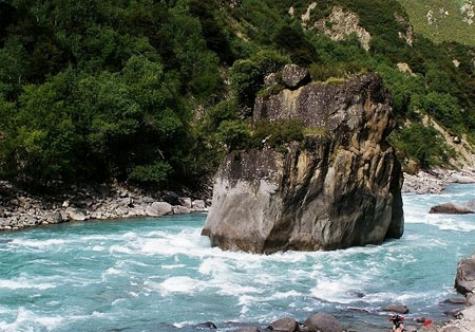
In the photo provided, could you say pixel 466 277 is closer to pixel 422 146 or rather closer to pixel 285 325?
pixel 285 325

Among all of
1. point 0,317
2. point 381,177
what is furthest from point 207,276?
point 381,177

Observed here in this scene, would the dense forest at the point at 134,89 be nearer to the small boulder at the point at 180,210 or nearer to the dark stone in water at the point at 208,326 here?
the small boulder at the point at 180,210

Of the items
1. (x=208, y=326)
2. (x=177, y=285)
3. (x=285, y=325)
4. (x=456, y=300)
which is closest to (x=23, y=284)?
(x=177, y=285)

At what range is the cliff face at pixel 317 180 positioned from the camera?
30.6m

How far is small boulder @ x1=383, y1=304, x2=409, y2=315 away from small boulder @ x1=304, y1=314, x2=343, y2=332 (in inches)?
109

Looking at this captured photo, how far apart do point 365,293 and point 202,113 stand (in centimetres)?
4732

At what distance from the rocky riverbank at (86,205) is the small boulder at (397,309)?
25.1 meters

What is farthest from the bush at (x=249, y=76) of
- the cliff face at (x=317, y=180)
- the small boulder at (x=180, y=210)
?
the cliff face at (x=317, y=180)

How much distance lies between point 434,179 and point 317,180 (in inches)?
2156

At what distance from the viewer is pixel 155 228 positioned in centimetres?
3900

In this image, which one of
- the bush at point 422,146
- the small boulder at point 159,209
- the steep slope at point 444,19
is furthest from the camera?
the steep slope at point 444,19

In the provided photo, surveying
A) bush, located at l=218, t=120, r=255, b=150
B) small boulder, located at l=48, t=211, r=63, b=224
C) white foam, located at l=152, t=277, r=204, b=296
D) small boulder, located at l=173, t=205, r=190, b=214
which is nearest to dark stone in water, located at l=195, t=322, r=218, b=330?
white foam, located at l=152, t=277, r=204, b=296

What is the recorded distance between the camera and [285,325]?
18891 millimetres

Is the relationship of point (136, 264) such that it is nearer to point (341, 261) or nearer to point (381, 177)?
point (341, 261)
